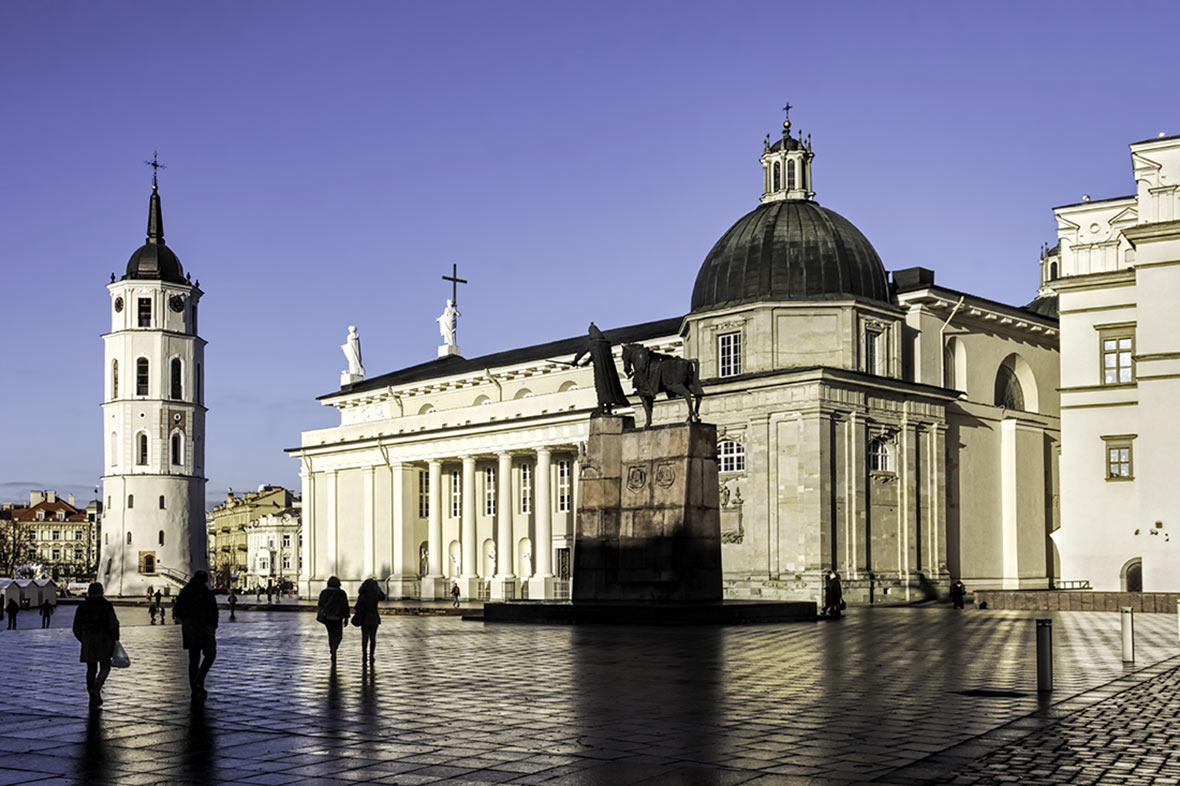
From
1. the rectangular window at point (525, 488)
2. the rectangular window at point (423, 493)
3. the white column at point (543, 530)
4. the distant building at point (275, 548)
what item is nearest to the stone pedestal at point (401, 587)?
the rectangular window at point (423, 493)

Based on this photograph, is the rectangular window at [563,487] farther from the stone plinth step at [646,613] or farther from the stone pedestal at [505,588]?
the stone plinth step at [646,613]

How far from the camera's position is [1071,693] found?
17422 millimetres

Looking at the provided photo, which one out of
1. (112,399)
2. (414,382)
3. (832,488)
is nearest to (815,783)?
(832,488)

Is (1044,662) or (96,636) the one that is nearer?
(96,636)

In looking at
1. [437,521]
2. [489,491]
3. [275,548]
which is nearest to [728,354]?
[489,491]

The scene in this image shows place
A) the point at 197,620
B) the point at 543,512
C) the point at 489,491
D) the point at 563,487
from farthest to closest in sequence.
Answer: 1. the point at 489,491
2. the point at 563,487
3. the point at 543,512
4. the point at 197,620

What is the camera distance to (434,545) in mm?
79312

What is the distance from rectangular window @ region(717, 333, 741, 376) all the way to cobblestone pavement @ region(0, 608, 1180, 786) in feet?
111

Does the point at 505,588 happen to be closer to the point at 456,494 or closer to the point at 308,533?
the point at 456,494

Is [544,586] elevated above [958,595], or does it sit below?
below

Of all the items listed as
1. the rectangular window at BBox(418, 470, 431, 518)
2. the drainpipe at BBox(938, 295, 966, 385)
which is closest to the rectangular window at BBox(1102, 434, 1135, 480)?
the drainpipe at BBox(938, 295, 966, 385)

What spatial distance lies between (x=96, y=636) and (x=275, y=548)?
173m

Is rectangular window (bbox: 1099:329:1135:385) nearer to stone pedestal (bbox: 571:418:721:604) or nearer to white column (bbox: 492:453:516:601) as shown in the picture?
stone pedestal (bbox: 571:418:721:604)

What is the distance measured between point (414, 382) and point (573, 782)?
76969mm
